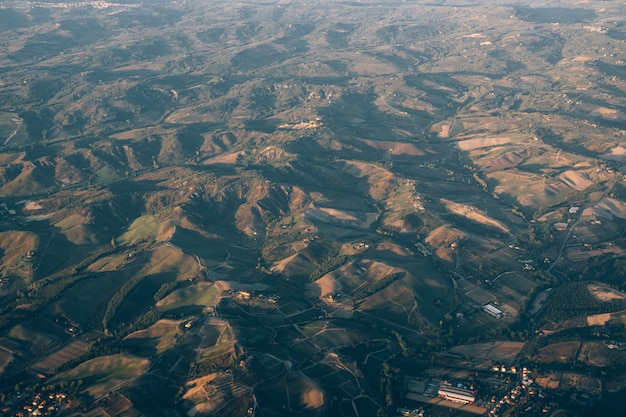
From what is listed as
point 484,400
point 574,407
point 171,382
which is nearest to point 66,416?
point 171,382

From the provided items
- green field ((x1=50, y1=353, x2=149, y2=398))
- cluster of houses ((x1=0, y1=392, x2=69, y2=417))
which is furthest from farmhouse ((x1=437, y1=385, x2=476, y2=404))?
cluster of houses ((x1=0, y1=392, x2=69, y2=417))

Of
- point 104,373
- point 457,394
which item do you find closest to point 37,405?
point 104,373

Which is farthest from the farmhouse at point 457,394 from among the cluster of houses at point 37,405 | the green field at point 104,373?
the cluster of houses at point 37,405

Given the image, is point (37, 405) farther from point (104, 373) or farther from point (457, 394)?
point (457, 394)

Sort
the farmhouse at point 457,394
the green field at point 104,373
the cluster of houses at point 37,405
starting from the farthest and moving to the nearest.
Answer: the green field at point 104,373 < the farmhouse at point 457,394 < the cluster of houses at point 37,405

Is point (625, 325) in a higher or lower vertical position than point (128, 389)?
lower

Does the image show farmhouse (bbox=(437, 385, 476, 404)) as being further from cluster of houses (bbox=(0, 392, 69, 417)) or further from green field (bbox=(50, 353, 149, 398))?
cluster of houses (bbox=(0, 392, 69, 417))

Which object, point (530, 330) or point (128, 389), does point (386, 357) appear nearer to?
point (530, 330)

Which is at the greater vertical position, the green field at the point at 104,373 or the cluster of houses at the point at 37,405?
the cluster of houses at the point at 37,405

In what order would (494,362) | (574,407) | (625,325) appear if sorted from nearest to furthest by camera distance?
(574,407) < (494,362) < (625,325)

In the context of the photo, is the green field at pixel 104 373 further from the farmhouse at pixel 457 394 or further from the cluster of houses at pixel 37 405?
the farmhouse at pixel 457 394
